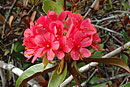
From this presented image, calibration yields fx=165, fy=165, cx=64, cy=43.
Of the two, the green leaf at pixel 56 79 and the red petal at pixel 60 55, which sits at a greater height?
the red petal at pixel 60 55

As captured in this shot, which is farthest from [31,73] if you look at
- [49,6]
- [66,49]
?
[49,6]

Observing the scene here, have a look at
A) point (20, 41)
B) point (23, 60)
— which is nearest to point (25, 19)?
point (20, 41)

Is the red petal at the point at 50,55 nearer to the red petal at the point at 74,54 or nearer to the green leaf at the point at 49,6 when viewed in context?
the red petal at the point at 74,54

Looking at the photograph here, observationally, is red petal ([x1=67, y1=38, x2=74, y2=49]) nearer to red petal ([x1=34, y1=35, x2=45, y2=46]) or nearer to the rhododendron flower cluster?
the rhododendron flower cluster

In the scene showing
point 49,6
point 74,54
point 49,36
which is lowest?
point 74,54

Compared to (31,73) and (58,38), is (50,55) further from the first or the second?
(31,73)

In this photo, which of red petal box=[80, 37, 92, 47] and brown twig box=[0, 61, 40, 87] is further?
brown twig box=[0, 61, 40, 87]

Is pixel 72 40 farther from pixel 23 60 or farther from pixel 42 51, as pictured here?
pixel 23 60

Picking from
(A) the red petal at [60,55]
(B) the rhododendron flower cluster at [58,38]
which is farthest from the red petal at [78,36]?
(A) the red petal at [60,55]

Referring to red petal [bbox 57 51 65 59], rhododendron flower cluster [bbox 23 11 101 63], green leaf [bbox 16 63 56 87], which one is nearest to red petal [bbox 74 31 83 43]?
rhododendron flower cluster [bbox 23 11 101 63]
